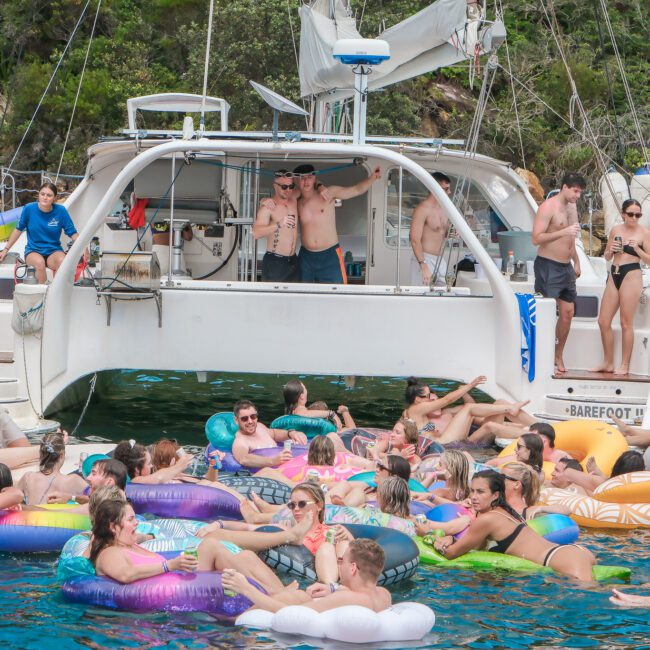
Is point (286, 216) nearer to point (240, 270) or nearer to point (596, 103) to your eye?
point (240, 270)

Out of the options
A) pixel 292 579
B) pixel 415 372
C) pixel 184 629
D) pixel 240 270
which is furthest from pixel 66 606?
pixel 240 270

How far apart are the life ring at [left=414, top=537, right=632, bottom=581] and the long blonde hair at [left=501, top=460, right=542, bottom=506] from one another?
31.4 inches

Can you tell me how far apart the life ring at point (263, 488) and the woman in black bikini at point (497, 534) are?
137cm

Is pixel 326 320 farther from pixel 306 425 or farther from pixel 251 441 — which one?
pixel 251 441

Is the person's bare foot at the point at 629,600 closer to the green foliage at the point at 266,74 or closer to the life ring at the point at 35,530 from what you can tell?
the life ring at the point at 35,530

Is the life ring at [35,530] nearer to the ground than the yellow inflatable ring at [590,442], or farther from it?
nearer to the ground

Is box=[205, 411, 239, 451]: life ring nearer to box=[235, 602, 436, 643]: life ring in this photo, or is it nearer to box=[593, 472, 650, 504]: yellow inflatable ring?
box=[593, 472, 650, 504]: yellow inflatable ring

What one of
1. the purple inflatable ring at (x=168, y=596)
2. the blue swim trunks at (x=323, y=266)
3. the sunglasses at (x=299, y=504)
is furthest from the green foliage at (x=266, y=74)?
the purple inflatable ring at (x=168, y=596)

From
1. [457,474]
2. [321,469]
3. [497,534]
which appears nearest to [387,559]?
[497,534]

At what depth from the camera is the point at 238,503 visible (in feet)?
28.6

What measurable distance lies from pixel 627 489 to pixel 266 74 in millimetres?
18353

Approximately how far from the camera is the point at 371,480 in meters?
9.44

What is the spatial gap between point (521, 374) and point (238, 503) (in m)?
3.44

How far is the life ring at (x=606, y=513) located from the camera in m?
9.09
